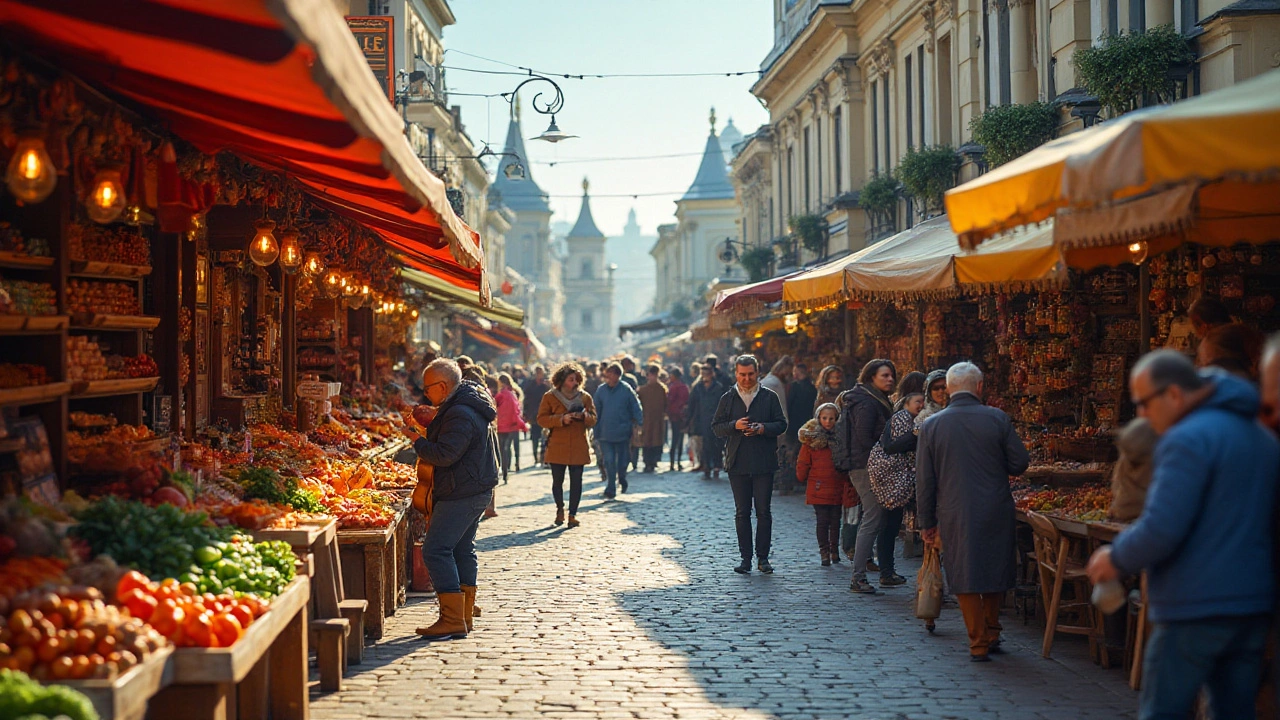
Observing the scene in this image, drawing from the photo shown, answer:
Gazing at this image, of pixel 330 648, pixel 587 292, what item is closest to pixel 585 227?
pixel 587 292

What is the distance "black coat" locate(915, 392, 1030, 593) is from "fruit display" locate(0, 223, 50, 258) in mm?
5291

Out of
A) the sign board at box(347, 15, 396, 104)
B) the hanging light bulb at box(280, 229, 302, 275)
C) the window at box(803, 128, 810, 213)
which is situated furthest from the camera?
the window at box(803, 128, 810, 213)

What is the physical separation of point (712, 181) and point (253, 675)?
73518mm

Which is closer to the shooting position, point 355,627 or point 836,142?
point 355,627

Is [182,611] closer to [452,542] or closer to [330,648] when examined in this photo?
[330,648]

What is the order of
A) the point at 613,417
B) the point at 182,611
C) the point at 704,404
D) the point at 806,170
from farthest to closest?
the point at 806,170
the point at 704,404
the point at 613,417
the point at 182,611

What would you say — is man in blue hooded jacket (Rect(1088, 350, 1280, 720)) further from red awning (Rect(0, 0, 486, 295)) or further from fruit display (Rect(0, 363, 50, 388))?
fruit display (Rect(0, 363, 50, 388))

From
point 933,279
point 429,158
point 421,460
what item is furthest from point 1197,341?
point 429,158

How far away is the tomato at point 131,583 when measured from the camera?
201 inches

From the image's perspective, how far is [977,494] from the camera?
825 cm

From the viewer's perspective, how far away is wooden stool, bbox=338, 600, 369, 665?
8062 mm

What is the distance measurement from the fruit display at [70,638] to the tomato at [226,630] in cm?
31

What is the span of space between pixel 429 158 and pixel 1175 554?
110 ft

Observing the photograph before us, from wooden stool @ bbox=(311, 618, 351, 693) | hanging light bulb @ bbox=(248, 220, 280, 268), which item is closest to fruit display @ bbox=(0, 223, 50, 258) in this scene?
wooden stool @ bbox=(311, 618, 351, 693)
